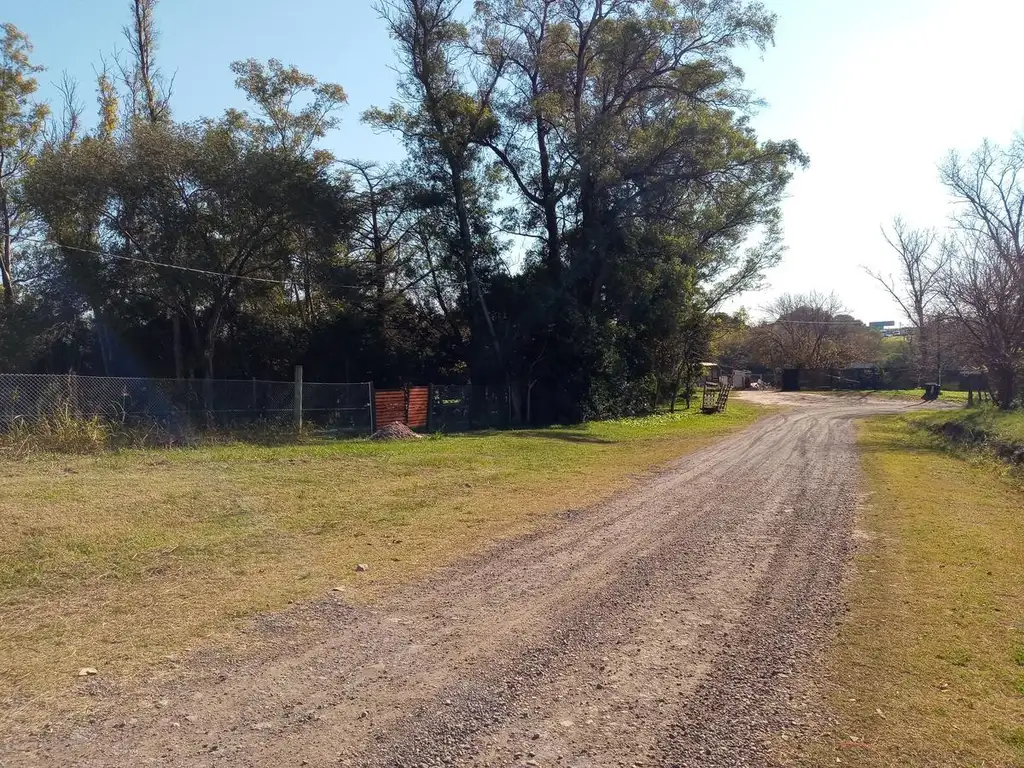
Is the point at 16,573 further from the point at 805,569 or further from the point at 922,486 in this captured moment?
the point at 922,486

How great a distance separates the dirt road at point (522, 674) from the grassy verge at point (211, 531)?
0.60m

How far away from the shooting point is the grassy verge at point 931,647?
399 cm

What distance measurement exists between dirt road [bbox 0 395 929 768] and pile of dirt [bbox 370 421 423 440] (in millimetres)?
11081

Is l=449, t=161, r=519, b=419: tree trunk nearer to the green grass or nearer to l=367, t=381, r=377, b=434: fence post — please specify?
l=367, t=381, r=377, b=434: fence post

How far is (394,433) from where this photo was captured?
1939cm

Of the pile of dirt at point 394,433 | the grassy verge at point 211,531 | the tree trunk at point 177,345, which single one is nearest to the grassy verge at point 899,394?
the pile of dirt at point 394,433

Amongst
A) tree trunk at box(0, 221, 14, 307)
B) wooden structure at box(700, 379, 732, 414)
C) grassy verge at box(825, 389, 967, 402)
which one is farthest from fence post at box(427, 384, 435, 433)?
grassy verge at box(825, 389, 967, 402)

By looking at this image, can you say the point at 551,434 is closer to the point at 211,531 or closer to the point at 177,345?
the point at 177,345

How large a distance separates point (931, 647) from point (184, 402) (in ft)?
52.5

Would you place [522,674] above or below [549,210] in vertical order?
below

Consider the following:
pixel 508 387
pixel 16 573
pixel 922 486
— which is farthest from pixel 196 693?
pixel 508 387

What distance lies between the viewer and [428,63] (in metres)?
27.0

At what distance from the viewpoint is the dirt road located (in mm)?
3926

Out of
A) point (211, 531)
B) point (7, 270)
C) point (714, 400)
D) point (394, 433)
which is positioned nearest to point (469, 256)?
point (394, 433)
